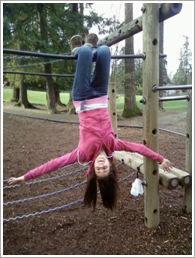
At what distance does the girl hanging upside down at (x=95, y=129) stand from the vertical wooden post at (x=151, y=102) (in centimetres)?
21

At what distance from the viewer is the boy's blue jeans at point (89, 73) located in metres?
1.76

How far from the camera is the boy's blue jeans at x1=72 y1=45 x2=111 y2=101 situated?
1761 mm

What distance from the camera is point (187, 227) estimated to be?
7.34ft

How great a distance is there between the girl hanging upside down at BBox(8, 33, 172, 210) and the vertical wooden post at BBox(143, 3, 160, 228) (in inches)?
8.5

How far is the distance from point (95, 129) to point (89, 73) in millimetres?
485

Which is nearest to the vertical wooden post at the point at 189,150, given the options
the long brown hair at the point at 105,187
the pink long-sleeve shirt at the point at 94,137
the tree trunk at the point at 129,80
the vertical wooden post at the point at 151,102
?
the vertical wooden post at the point at 151,102

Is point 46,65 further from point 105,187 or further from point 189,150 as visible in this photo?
point 105,187

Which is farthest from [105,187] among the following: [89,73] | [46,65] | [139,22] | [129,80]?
[46,65]

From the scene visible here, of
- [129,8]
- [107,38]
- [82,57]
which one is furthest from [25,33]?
[82,57]

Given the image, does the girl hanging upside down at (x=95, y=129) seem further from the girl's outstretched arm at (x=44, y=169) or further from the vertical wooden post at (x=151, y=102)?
the vertical wooden post at (x=151, y=102)

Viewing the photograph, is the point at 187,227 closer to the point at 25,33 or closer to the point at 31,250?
the point at 31,250

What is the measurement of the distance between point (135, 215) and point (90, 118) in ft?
4.61

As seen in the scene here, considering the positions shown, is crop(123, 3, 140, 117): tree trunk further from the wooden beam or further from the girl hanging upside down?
the girl hanging upside down

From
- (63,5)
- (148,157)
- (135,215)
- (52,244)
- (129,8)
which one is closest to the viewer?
(148,157)
